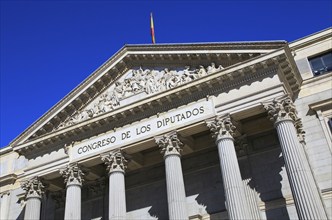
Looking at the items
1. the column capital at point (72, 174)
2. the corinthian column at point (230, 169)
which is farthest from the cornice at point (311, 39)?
the column capital at point (72, 174)

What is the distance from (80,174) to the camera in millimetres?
24344

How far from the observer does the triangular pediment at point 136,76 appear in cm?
2269

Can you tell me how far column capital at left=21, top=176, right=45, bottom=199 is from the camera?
982 inches

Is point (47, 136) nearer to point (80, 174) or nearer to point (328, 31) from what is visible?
point (80, 174)

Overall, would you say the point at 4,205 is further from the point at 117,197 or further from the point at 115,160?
the point at 117,197

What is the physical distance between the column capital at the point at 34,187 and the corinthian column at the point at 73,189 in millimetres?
1875

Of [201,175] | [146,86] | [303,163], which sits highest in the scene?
[146,86]

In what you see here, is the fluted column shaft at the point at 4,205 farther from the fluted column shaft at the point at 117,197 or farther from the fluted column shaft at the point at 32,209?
the fluted column shaft at the point at 117,197

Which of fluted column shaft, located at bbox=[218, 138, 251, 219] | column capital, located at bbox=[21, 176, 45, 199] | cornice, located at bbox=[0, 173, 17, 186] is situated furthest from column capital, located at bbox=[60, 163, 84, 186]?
cornice, located at bbox=[0, 173, 17, 186]

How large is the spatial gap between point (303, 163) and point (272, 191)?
12.1 ft

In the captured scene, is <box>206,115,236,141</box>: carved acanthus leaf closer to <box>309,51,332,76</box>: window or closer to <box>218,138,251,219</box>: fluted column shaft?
<box>218,138,251,219</box>: fluted column shaft

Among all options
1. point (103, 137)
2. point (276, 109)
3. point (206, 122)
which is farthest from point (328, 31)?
point (103, 137)

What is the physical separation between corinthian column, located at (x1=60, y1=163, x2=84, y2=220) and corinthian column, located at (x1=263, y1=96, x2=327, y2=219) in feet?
36.6

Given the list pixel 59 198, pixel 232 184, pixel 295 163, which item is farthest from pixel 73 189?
pixel 295 163
